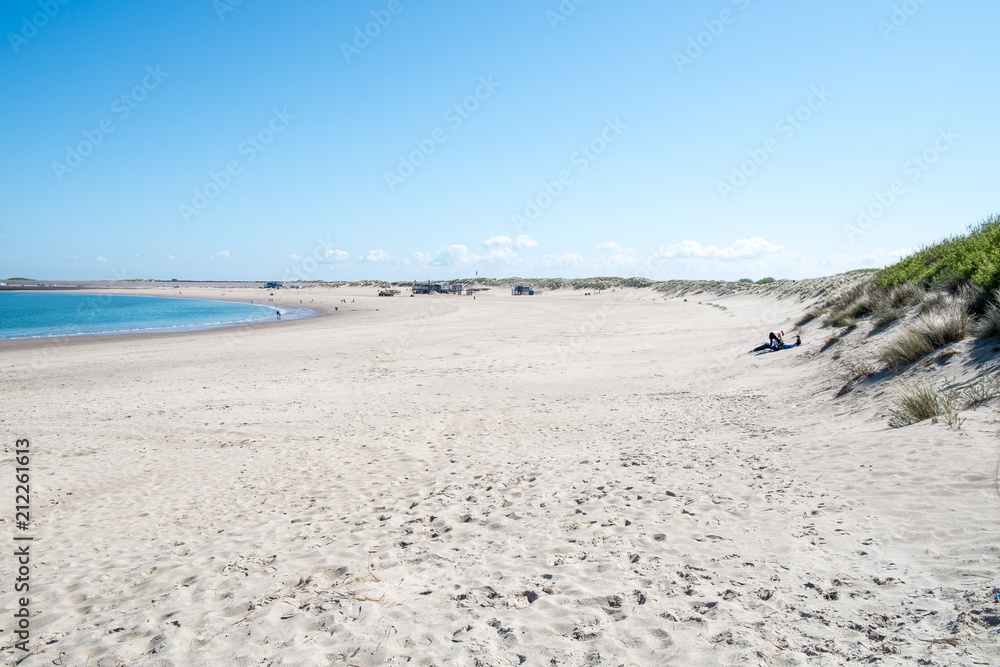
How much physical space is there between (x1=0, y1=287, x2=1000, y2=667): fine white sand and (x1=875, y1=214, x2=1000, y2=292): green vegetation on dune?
3.01 metres

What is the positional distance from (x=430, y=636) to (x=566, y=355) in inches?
581

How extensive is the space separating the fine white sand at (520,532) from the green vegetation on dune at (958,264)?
3.01 meters

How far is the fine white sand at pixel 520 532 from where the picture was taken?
11.3 feet

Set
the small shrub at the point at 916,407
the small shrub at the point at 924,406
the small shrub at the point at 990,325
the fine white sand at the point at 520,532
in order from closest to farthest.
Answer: the fine white sand at the point at 520,532, the small shrub at the point at 924,406, the small shrub at the point at 916,407, the small shrub at the point at 990,325

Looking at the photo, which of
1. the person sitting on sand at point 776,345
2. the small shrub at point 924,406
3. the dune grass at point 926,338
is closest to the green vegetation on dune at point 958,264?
the dune grass at point 926,338

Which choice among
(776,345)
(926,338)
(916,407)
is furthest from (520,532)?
(776,345)

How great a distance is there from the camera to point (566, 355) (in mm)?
18047

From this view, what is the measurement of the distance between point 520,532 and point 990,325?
7.67 m

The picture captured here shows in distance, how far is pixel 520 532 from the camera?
17.0ft

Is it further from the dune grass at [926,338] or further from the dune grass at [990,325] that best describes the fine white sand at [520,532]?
the dune grass at [990,325]

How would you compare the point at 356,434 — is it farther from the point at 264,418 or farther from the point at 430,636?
the point at 430,636

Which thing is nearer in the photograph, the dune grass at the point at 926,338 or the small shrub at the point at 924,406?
the small shrub at the point at 924,406

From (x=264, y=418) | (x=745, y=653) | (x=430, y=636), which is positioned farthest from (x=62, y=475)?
(x=745, y=653)

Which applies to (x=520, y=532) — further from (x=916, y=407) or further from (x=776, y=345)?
(x=776, y=345)
